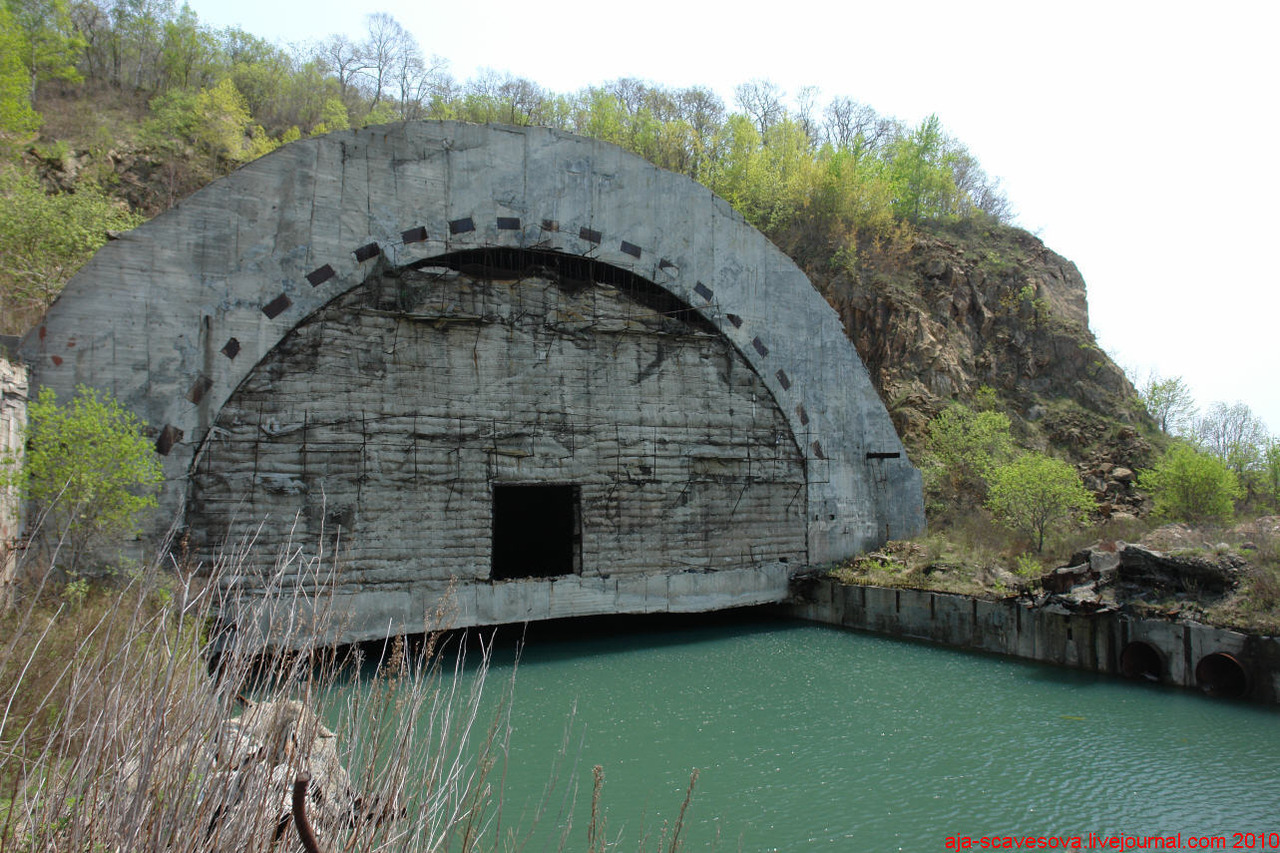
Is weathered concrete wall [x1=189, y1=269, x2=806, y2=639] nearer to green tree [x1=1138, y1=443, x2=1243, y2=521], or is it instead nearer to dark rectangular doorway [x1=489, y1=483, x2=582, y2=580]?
dark rectangular doorway [x1=489, y1=483, x2=582, y2=580]

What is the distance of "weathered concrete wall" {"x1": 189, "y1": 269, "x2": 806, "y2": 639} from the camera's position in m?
10.3

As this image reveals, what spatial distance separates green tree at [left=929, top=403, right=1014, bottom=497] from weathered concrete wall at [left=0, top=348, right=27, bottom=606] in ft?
58.1

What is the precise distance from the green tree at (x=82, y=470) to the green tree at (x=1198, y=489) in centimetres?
1766

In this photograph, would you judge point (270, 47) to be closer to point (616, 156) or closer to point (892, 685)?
point (616, 156)

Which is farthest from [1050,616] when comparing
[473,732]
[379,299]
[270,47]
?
[270,47]

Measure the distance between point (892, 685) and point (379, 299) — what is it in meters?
8.87

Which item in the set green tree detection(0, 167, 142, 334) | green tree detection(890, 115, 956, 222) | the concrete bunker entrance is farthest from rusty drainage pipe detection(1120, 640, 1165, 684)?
green tree detection(890, 115, 956, 222)

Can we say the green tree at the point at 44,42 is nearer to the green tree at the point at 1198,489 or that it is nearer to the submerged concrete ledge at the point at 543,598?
the submerged concrete ledge at the point at 543,598

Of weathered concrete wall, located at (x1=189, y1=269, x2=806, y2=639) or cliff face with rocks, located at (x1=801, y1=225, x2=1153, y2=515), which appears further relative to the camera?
cliff face with rocks, located at (x1=801, y1=225, x2=1153, y2=515)

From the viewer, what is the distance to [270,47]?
41.8 meters

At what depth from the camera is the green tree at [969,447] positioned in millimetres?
18922

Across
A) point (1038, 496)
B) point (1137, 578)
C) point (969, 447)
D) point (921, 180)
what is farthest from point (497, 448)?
point (921, 180)

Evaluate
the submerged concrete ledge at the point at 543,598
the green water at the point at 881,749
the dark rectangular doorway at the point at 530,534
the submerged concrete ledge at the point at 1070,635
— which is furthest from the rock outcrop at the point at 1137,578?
the dark rectangular doorway at the point at 530,534

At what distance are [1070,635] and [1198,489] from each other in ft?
22.2
